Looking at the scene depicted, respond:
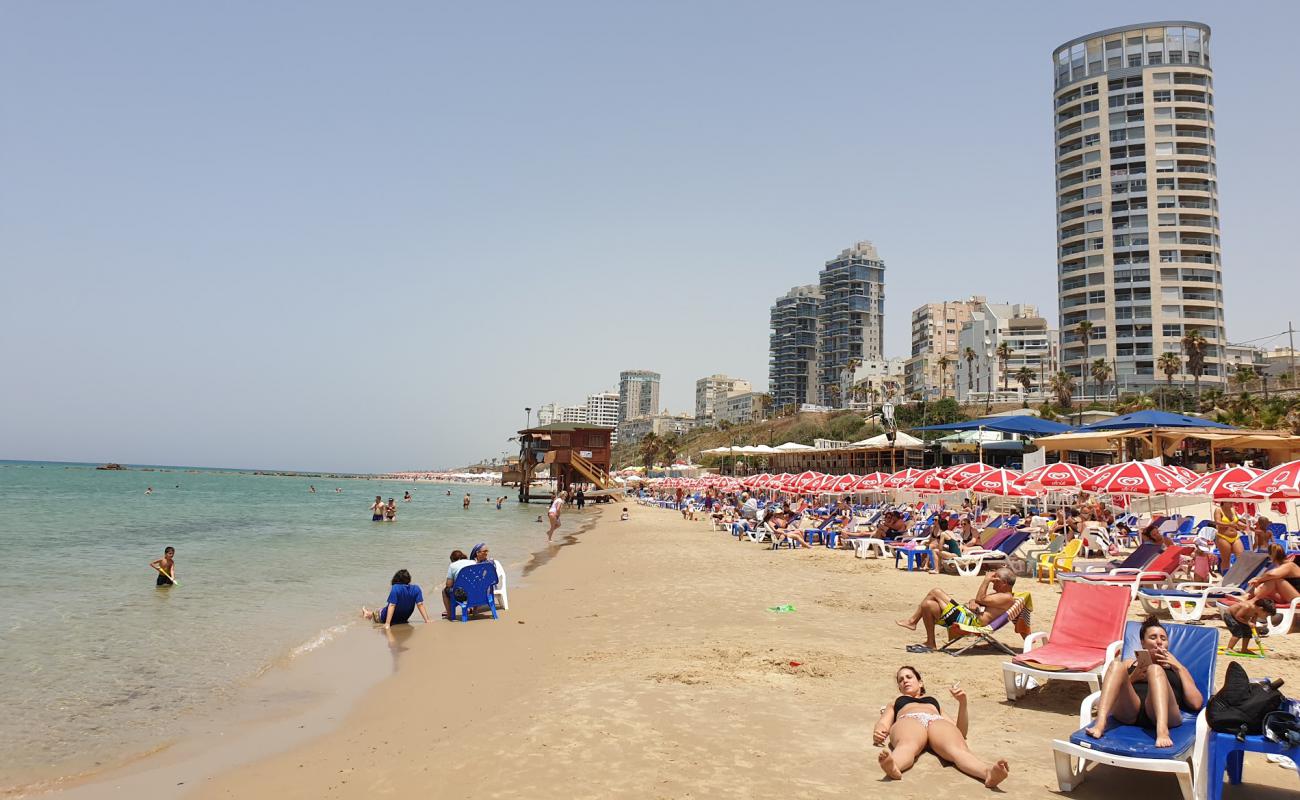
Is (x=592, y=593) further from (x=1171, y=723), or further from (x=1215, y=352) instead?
(x=1215, y=352)

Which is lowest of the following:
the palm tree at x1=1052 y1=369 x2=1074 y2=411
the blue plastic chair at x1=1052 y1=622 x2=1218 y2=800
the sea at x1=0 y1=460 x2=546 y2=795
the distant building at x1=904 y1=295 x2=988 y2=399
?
the sea at x1=0 y1=460 x2=546 y2=795

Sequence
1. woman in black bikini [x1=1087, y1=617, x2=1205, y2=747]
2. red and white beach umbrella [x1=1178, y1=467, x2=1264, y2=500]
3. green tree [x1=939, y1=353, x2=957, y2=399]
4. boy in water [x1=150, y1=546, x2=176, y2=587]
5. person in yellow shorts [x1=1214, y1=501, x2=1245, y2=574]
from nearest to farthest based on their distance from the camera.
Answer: woman in black bikini [x1=1087, y1=617, x2=1205, y2=747], person in yellow shorts [x1=1214, y1=501, x2=1245, y2=574], boy in water [x1=150, y1=546, x2=176, y2=587], red and white beach umbrella [x1=1178, y1=467, x2=1264, y2=500], green tree [x1=939, y1=353, x2=957, y2=399]

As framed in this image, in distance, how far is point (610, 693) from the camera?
20.6ft

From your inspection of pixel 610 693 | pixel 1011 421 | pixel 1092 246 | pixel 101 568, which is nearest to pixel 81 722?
pixel 610 693

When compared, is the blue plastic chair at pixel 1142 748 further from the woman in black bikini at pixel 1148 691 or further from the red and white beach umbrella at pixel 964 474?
the red and white beach umbrella at pixel 964 474

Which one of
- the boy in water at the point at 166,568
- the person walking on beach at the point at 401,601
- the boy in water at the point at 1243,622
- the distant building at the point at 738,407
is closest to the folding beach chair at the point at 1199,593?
the boy in water at the point at 1243,622

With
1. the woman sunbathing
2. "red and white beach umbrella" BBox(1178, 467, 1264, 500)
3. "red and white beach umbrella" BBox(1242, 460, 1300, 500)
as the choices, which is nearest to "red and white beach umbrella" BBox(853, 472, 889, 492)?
"red and white beach umbrella" BBox(1178, 467, 1264, 500)

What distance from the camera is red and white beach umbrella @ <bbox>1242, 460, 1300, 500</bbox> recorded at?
1316 cm

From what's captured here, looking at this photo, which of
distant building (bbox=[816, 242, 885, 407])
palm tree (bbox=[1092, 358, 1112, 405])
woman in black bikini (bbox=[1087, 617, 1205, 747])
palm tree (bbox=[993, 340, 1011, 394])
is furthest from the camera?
distant building (bbox=[816, 242, 885, 407])

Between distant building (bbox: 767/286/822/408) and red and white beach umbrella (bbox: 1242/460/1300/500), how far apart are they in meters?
149

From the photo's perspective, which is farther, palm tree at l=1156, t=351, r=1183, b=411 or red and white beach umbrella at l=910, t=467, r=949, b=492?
palm tree at l=1156, t=351, r=1183, b=411

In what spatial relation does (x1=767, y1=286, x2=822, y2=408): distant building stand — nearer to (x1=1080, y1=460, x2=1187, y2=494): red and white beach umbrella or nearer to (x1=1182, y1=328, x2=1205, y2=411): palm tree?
(x1=1182, y1=328, x2=1205, y2=411): palm tree

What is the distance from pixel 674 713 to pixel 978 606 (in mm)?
3657

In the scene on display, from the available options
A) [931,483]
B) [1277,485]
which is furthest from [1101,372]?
[1277,485]
